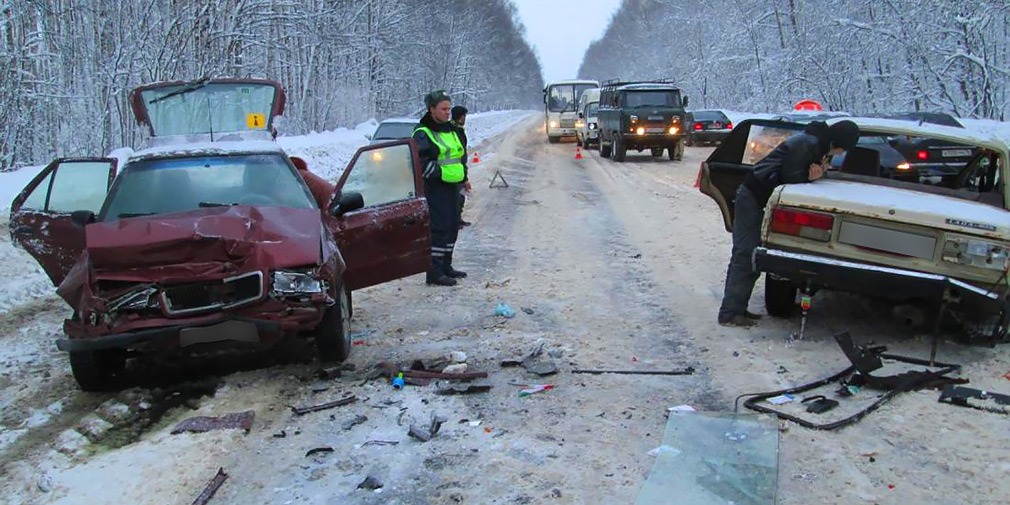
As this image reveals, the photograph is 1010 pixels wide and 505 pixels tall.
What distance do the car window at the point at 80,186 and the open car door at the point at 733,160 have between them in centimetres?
511

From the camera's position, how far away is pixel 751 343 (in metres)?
5.70

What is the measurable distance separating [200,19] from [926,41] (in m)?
20.0

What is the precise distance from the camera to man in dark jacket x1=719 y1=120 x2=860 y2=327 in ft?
18.8

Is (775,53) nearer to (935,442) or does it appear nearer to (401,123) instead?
(401,123)

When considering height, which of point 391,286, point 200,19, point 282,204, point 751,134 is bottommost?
point 391,286

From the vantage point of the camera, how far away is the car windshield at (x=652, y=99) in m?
22.7

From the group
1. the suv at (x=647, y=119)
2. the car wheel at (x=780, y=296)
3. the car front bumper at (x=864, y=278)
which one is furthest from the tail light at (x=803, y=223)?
the suv at (x=647, y=119)

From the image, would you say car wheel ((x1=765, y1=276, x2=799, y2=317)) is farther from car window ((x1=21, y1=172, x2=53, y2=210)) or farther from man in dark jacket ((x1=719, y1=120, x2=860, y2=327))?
car window ((x1=21, y1=172, x2=53, y2=210))

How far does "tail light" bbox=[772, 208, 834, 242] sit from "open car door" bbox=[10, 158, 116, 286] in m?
5.10

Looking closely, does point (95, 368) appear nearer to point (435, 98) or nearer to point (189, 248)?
point (189, 248)

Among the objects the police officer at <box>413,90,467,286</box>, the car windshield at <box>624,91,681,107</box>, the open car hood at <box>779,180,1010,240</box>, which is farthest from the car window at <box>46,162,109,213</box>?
the car windshield at <box>624,91,681,107</box>

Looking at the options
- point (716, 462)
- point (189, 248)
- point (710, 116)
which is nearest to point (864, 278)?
point (716, 462)

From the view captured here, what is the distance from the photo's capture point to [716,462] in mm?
3732

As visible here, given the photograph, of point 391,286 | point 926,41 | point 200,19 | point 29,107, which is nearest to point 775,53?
point 926,41
